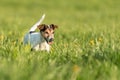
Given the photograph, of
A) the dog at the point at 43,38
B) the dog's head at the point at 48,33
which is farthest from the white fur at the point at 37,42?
the dog's head at the point at 48,33

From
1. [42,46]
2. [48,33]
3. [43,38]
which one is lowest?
[42,46]

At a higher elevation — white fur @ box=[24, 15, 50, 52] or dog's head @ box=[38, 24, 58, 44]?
dog's head @ box=[38, 24, 58, 44]

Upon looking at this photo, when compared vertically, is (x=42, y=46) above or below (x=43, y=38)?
below

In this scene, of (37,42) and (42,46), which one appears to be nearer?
(42,46)

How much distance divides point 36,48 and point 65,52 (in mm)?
1968

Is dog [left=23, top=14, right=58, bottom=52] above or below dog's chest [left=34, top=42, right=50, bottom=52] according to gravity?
above

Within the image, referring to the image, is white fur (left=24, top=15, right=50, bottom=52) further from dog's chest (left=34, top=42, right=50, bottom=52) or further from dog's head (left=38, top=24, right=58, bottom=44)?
dog's head (left=38, top=24, right=58, bottom=44)

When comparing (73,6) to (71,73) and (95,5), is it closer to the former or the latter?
(95,5)

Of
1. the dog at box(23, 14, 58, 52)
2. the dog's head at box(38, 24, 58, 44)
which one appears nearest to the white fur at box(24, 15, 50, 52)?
the dog at box(23, 14, 58, 52)

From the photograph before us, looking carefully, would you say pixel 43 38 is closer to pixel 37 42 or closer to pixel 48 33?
pixel 37 42

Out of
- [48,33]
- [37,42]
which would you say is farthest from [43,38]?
[48,33]

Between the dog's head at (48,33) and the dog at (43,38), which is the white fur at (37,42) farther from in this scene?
the dog's head at (48,33)

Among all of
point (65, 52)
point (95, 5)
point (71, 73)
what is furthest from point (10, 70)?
point (95, 5)

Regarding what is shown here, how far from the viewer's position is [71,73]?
178 inches
